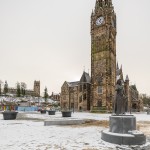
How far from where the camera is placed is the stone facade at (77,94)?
63.7 metres

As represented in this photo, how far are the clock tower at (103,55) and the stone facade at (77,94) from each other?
6.87 metres

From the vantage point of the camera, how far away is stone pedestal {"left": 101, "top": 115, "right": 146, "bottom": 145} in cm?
952

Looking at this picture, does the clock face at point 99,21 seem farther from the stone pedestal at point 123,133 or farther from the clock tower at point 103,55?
the stone pedestal at point 123,133

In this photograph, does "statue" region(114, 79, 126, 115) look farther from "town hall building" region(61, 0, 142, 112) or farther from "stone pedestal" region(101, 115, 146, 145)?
"town hall building" region(61, 0, 142, 112)

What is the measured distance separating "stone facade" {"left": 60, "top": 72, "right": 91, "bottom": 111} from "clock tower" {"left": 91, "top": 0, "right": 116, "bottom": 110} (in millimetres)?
6868

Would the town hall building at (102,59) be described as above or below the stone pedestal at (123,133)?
above

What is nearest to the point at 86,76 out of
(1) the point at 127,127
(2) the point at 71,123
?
(2) the point at 71,123

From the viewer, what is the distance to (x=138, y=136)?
955cm

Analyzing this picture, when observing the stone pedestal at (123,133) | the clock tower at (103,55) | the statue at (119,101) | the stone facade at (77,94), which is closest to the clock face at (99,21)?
the clock tower at (103,55)

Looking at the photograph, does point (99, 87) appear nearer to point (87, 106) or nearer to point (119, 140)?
point (87, 106)

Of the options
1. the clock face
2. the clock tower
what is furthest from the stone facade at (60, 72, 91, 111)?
the clock face

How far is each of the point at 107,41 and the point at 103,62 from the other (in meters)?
5.78

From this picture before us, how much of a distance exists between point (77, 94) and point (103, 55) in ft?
62.5

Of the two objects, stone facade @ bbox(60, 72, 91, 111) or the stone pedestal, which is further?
stone facade @ bbox(60, 72, 91, 111)
